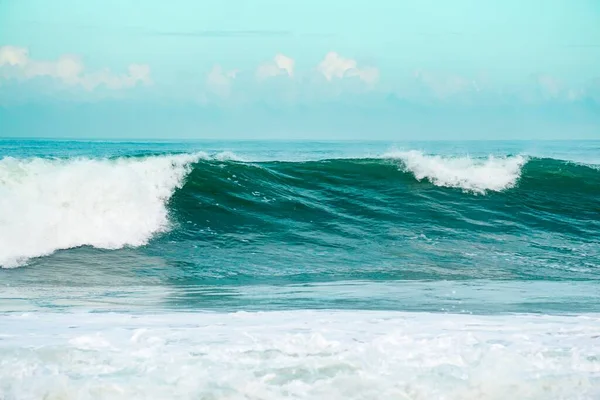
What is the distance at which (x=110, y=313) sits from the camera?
6391mm

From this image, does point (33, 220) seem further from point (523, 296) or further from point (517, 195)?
point (517, 195)

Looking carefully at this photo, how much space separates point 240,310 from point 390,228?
6935mm

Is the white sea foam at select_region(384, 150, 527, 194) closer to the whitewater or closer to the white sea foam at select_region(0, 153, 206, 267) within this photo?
the whitewater

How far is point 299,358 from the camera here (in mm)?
4656

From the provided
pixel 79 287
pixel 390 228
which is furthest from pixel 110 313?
pixel 390 228

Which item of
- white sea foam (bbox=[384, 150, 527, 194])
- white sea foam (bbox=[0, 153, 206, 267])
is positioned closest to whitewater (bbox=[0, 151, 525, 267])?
white sea foam (bbox=[0, 153, 206, 267])

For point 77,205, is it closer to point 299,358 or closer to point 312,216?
point 312,216

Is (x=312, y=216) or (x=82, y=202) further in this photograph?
(x=312, y=216)

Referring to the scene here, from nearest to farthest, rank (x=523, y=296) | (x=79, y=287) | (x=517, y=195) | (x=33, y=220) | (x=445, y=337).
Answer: (x=445, y=337)
(x=523, y=296)
(x=79, y=287)
(x=33, y=220)
(x=517, y=195)

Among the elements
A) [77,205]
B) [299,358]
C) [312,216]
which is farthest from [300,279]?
[312,216]

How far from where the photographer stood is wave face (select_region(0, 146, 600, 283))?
10.2m

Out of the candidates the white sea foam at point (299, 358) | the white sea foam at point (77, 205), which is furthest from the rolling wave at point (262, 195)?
the white sea foam at point (299, 358)

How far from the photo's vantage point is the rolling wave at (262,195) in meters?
11.4

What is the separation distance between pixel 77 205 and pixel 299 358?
321 inches
